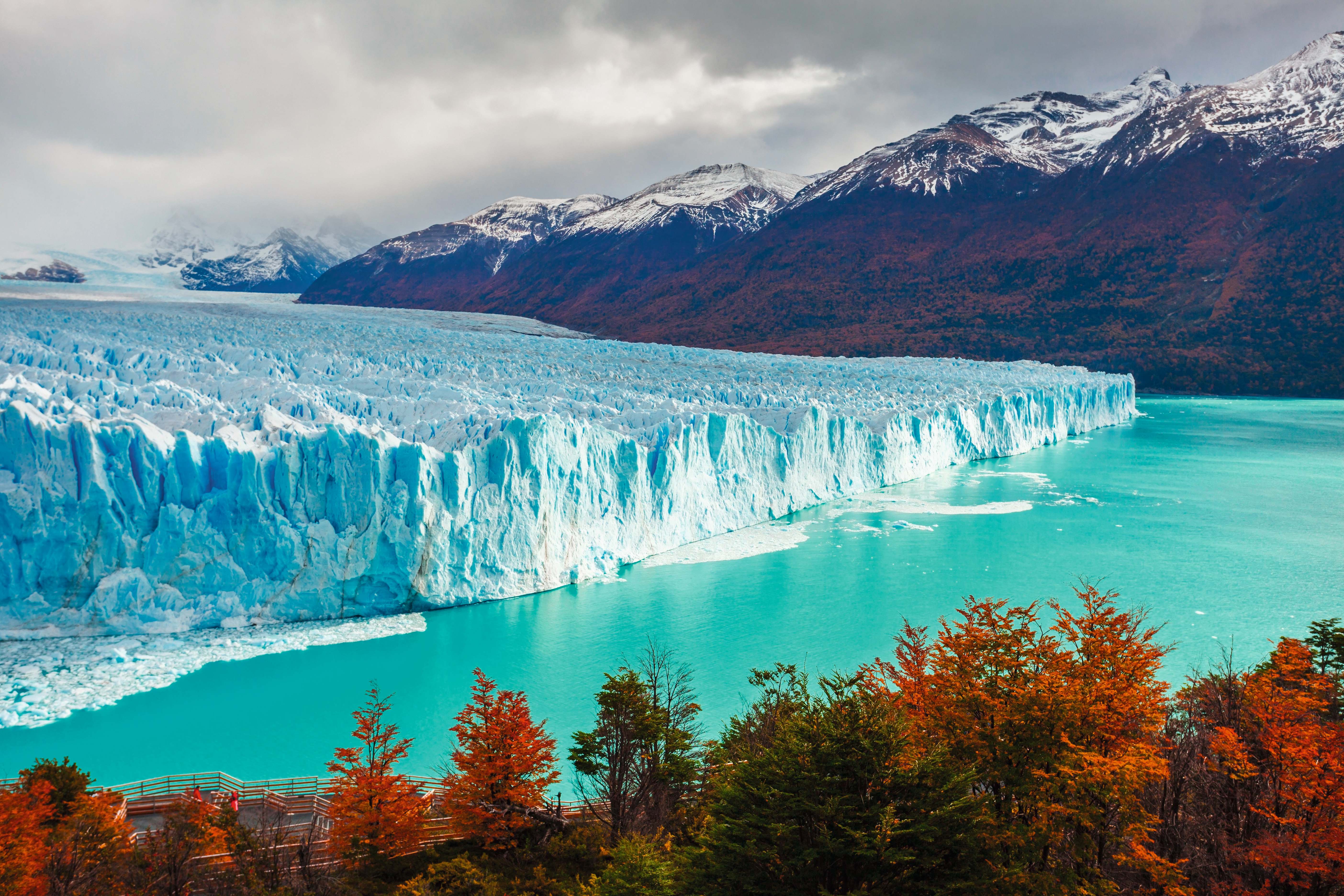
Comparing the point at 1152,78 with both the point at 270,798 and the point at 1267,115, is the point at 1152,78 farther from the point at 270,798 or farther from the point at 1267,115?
the point at 270,798

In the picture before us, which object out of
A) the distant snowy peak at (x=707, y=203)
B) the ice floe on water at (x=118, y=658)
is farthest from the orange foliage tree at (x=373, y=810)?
the distant snowy peak at (x=707, y=203)

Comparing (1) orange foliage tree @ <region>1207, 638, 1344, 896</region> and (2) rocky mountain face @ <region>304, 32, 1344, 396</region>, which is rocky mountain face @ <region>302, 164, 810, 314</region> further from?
(1) orange foliage tree @ <region>1207, 638, 1344, 896</region>

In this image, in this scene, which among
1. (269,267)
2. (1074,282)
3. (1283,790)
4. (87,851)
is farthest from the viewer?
(269,267)

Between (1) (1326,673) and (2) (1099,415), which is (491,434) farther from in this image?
(2) (1099,415)

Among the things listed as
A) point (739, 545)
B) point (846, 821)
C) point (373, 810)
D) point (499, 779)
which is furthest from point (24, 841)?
point (739, 545)

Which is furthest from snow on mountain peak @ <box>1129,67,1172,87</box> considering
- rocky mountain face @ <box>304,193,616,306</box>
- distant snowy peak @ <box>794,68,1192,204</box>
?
rocky mountain face @ <box>304,193,616,306</box>

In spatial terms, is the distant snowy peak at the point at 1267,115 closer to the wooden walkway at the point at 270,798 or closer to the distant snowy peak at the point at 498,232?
the distant snowy peak at the point at 498,232
